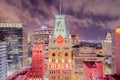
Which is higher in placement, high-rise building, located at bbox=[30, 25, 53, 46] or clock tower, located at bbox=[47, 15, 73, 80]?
high-rise building, located at bbox=[30, 25, 53, 46]

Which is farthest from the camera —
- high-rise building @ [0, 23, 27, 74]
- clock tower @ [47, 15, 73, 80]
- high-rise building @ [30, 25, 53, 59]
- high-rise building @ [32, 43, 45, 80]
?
high-rise building @ [30, 25, 53, 59]

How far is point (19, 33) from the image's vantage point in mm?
60906

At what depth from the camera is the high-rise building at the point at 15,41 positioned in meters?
58.5

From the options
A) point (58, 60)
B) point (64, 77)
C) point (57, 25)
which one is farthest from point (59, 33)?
point (64, 77)

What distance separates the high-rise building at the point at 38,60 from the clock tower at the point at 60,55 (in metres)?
8.93

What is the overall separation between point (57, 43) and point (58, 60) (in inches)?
80.2

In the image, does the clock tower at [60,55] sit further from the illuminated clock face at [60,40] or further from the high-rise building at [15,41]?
the high-rise building at [15,41]

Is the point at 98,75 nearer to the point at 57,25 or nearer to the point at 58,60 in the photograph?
the point at 58,60

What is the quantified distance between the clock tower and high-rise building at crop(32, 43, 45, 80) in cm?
893

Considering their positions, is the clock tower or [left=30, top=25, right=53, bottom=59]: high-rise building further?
[left=30, top=25, right=53, bottom=59]: high-rise building

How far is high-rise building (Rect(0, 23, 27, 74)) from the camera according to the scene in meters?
58.5

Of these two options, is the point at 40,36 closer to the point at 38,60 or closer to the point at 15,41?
the point at 15,41

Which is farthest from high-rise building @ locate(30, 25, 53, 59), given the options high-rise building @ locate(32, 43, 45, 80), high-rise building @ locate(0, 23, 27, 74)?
high-rise building @ locate(32, 43, 45, 80)

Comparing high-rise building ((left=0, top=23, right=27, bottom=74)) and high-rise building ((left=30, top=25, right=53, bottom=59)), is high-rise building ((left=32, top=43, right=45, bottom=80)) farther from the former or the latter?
high-rise building ((left=30, top=25, right=53, bottom=59))
